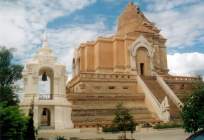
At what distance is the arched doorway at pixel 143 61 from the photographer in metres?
41.2

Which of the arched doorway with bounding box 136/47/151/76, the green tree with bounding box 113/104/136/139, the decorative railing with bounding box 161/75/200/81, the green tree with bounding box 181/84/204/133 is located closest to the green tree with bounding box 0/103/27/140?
the green tree with bounding box 113/104/136/139

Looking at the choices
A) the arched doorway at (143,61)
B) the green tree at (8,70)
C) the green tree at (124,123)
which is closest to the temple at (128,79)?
the arched doorway at (143,61)

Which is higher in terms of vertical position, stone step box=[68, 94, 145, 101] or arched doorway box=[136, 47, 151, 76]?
arched doorway box=[136, 47, 151, 76]

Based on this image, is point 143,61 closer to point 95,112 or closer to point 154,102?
point 154,102

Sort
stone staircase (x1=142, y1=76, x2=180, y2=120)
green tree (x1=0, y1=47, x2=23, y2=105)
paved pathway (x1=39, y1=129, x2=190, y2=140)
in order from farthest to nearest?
stone staircase (x1=142, y1=76, x2=180, y2=120) < green tree (x1=0, y1=47, x2=23, y2=105) < paved pathway (x1=39, y1=129, x2=190, y2=140)

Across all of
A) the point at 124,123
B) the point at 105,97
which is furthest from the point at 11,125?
the point at 105,97

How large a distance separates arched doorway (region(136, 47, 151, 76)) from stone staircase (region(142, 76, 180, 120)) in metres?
2.27

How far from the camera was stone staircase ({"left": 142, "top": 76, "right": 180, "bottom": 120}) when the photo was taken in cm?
3157

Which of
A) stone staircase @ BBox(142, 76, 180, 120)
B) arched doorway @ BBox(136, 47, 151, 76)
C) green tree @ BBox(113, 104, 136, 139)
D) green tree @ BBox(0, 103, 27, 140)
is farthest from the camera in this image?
arched doorway @ BBox(136, 47, 151, 76)

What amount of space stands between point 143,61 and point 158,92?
23.9ft

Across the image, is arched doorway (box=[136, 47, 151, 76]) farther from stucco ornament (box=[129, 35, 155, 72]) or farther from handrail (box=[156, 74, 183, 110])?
handrail (box=[156, 74, 183, 110])

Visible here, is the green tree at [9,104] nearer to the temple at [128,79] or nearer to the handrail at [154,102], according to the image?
the temple at [128,79]

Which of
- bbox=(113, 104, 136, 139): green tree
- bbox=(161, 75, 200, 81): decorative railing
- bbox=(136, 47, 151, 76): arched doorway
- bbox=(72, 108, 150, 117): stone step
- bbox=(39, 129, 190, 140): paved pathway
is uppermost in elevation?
bbox=(136, 47, 151, 76): arched doorway

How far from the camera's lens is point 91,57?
144 ft
